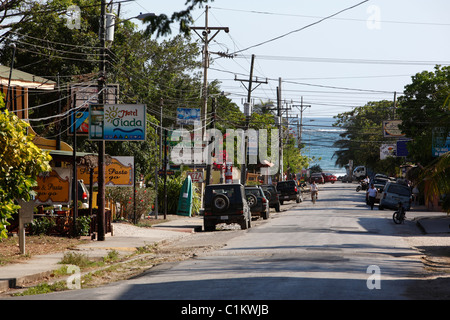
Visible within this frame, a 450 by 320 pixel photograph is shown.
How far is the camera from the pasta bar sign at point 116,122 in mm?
23594

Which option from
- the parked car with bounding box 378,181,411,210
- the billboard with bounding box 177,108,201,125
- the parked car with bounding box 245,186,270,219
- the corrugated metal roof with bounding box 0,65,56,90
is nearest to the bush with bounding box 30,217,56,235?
the corrugated metal roof with bounding box 0,65,56,90

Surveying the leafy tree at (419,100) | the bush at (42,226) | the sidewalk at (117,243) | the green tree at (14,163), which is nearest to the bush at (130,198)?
the sidewalk at (117,243)

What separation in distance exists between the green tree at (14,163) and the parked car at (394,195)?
3154cm

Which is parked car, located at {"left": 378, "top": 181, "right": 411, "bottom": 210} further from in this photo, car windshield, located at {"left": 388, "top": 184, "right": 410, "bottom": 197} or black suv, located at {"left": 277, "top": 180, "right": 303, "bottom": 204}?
black suv, located at {"left": 277, "top": 180, "right": 303, "bottom": 204}

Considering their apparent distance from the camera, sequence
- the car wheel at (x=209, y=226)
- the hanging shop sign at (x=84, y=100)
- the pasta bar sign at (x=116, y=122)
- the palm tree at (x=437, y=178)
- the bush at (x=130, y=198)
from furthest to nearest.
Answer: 1. the bush at (x=130, y=198)
2. the hanging shop sign at (x=84, y=100)
3. the car wheel at (x=209, y=226)
4. the pasta bar sign at (x=116, y=122)
5. the palm tree at (x=437, y=178)

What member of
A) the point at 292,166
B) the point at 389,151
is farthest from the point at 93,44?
the point at 292,166

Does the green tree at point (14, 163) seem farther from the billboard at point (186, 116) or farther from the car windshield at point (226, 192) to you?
the billboard at point (186, 116)

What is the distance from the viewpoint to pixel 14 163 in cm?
1486

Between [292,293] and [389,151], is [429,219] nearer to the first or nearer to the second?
[292,293]

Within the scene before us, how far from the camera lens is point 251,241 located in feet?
74.0

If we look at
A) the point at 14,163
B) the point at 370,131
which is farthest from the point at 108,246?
the point at 370,131

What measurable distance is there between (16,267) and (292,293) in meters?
7.95

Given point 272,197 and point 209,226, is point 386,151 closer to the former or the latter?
point 272,197
